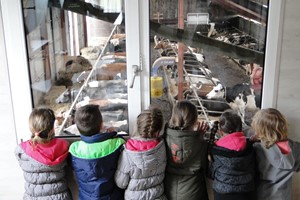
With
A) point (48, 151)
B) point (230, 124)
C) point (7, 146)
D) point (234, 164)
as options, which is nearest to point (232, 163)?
point (234, 164)

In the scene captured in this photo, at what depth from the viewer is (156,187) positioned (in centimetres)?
187

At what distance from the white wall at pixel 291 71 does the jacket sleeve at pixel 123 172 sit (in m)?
0.84

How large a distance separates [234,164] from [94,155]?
0.65 m

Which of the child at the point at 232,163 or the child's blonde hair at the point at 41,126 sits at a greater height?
the child's blonde hair at the point at 41,126

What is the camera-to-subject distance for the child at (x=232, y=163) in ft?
5.90

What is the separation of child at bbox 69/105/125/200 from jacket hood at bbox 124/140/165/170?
0.30 ft

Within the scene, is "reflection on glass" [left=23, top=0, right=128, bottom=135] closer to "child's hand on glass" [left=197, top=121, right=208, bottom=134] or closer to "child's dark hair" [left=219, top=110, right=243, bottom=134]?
"child's hand on glass" [left=197, top=121, right=208, bottom=134]

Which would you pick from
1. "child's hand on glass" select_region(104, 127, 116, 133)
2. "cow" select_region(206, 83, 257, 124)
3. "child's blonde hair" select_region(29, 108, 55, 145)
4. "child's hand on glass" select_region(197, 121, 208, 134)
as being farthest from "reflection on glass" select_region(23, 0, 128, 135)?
"cow" select_region(206, 83, 257, 124)

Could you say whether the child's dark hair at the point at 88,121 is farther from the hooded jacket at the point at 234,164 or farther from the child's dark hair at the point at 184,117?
the hooded jacket at the point at 234,164

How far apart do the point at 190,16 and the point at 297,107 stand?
0.73 m

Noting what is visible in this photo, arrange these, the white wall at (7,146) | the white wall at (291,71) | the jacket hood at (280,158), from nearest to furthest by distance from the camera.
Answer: the jacket hood at (280,158)
the white wall at (291,71)
the white wall at (7,146)

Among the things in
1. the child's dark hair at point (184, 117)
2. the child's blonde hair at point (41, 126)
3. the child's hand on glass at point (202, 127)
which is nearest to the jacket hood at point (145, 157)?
the child's dark hair at point (184, 117)

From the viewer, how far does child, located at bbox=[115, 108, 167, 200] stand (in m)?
1.80

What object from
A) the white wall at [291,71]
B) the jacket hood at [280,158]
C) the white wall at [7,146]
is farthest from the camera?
the white wall at [7,146]
